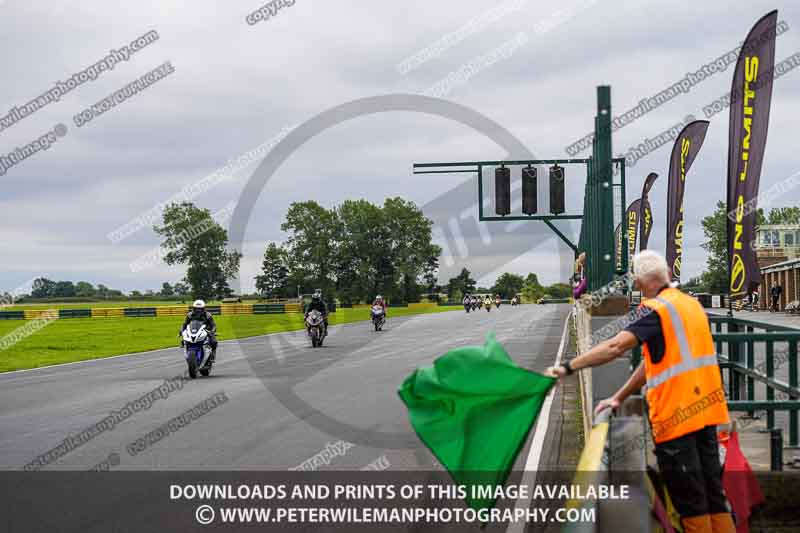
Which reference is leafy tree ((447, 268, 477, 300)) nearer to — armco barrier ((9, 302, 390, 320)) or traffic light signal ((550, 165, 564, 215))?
armco barrier ((9, 302, 390, 320))

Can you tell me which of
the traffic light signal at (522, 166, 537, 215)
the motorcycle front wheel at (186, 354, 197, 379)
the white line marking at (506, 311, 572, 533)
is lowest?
the white line marking at (506, 311, 572, 533)

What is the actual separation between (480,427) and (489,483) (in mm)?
291

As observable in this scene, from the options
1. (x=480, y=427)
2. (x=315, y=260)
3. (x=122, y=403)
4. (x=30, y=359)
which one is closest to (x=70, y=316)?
(x=315, y=260)

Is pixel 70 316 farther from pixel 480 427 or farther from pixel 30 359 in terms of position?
pixel 480 427

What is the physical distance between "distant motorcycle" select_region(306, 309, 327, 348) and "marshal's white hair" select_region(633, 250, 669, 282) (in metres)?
24.1

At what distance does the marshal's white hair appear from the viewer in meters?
5.04

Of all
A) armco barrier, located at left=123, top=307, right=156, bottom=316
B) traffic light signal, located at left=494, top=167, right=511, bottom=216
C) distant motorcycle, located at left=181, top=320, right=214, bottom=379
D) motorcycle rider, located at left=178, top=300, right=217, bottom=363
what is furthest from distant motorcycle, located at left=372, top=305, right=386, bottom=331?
armco barrier, located at left=123, top=307, right=156, bottom=316

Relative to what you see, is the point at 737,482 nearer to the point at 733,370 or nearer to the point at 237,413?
the point at 733,370

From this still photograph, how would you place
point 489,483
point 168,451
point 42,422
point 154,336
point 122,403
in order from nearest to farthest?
point 489,483 < point 168,451 < point 42,422 < point 122,403 < point 154,336

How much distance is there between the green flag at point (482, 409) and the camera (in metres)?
4.77

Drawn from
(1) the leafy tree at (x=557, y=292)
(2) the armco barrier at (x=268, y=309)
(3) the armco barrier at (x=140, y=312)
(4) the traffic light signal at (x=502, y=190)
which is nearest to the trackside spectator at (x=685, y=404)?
(4) the traffic light signal at (x=502, y=190)

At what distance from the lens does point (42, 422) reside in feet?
40.3

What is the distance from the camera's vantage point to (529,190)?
30.5m

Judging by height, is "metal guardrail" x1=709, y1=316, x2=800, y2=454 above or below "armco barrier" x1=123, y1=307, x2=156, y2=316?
above
